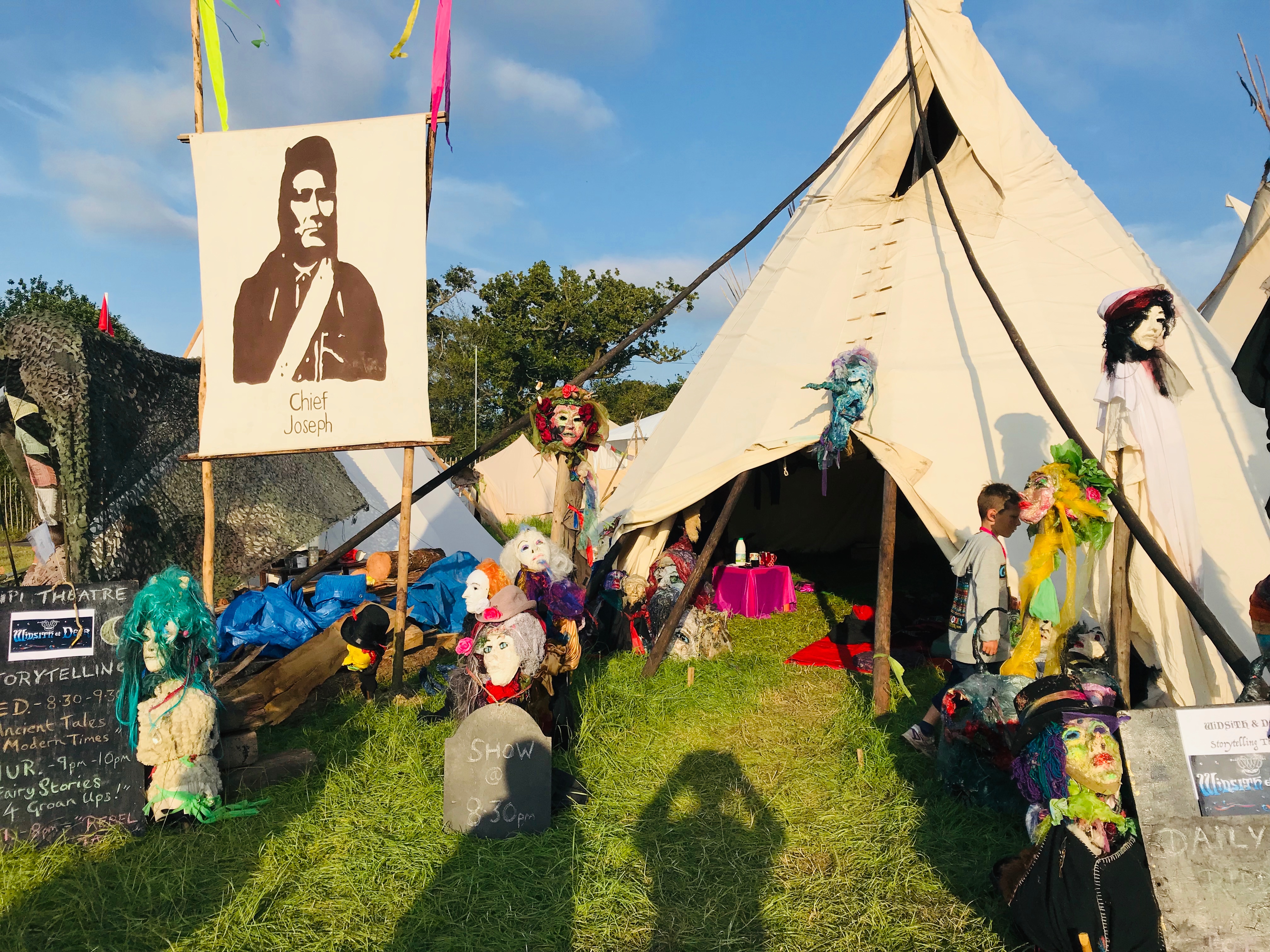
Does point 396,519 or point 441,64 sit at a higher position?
point 441,64

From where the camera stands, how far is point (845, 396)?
5.28 metres

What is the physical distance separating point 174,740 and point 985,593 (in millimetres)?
3797

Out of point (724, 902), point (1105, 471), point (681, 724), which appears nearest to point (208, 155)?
point (681, 724)

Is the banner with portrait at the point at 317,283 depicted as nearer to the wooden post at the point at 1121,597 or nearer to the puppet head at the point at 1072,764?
the puppet head at the point at 1072,764

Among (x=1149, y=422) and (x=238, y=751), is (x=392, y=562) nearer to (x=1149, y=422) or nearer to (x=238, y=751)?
(x=238, y=751)

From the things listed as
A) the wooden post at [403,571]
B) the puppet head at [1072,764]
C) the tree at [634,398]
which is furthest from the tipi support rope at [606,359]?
the tree at [634,398]

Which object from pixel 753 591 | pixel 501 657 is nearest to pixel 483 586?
pixel 501 657

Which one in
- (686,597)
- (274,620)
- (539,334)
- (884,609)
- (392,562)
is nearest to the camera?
(884,609)

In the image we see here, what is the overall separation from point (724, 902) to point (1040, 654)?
194 centimetres

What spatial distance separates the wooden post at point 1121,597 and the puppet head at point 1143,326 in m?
0.41

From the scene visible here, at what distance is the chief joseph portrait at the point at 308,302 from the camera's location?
4.60m

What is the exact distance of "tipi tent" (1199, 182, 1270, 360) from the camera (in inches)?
300

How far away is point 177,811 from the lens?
328 centimetres

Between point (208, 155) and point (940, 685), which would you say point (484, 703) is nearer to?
Result: point (940, 685)
